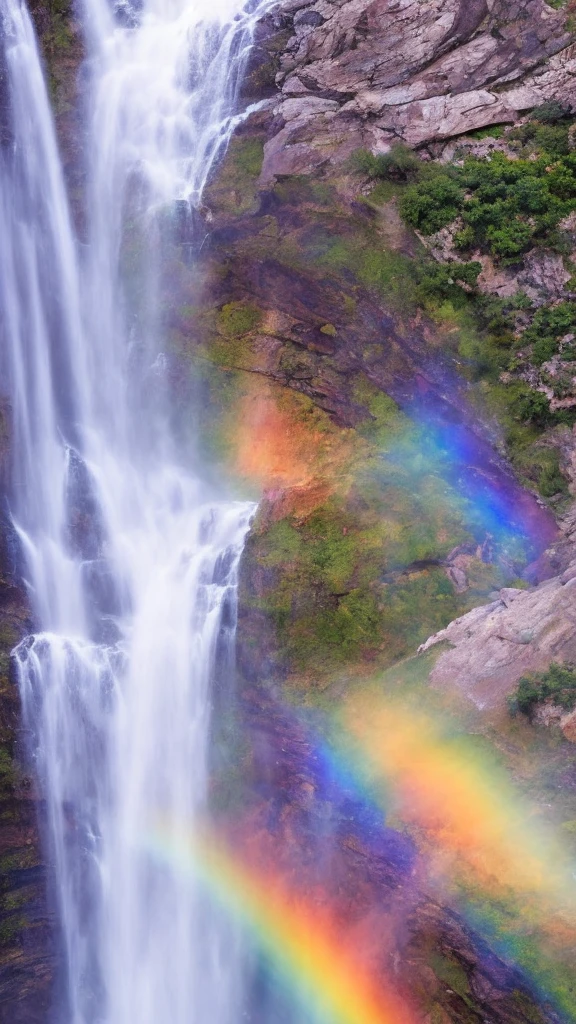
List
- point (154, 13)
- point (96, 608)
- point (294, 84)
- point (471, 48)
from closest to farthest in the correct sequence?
point (96, 608)
point (471, 48)
point (294, 84)
point (154, 13)

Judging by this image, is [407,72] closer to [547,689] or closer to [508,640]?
[508,640]

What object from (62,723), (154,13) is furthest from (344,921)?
(154,13)

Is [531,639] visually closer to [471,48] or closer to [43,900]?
[43,900]

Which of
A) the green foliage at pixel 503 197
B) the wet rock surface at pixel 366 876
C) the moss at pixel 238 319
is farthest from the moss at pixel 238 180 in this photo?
the wet rock surface at pixel 366 876

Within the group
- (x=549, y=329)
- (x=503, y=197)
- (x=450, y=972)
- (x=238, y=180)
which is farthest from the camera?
(x=238, y=180)

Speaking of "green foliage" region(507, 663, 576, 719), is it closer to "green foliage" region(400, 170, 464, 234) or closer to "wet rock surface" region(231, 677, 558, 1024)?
"wet rock surface" region(231, 677, 558, 1024)

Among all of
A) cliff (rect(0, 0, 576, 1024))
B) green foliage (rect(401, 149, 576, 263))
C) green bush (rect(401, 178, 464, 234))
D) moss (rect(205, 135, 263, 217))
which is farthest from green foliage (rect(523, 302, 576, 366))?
moss (rect(205, 135, 263, 217))

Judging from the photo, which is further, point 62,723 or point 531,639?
point 62,723

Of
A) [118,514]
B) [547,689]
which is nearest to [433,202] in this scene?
[118,514]
